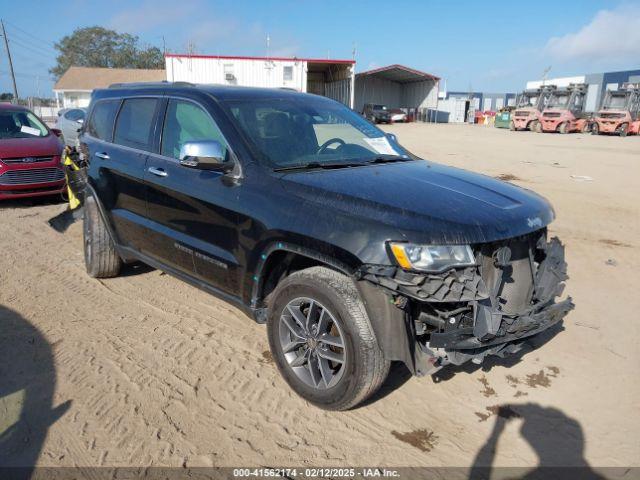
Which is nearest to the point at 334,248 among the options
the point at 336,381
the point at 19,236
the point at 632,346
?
the point at 336,381

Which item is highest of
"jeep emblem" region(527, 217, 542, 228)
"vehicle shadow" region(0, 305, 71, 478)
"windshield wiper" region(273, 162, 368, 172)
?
"windshield wiper" region(273, 162, 368, 172)

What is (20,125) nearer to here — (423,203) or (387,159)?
(387,159)

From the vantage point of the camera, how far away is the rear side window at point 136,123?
4.23m

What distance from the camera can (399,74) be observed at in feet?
158

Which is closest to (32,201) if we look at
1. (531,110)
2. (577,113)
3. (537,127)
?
(537,127)

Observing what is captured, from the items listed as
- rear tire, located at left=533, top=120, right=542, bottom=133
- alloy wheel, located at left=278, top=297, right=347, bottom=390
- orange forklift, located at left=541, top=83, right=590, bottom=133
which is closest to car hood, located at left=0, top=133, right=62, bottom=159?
alloy wheel, located at left=278, top=297, right=347, bottom=390

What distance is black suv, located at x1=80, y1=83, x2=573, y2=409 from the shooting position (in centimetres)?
267

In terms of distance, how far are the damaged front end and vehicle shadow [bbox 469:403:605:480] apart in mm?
480

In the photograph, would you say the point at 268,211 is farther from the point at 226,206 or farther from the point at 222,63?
the point at 222,63

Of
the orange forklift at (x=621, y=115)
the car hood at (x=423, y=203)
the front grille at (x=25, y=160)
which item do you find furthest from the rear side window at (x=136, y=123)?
the orange forklift at (x=621, y=115)

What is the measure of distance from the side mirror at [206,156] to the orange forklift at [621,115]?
108 feet

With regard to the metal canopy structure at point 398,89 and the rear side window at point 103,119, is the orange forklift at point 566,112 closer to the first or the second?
the metal canopy structure at point 398,89

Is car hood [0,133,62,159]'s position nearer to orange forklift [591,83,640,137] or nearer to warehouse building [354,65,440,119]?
orange forklift [591,83,640,137]

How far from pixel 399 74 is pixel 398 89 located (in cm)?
585
